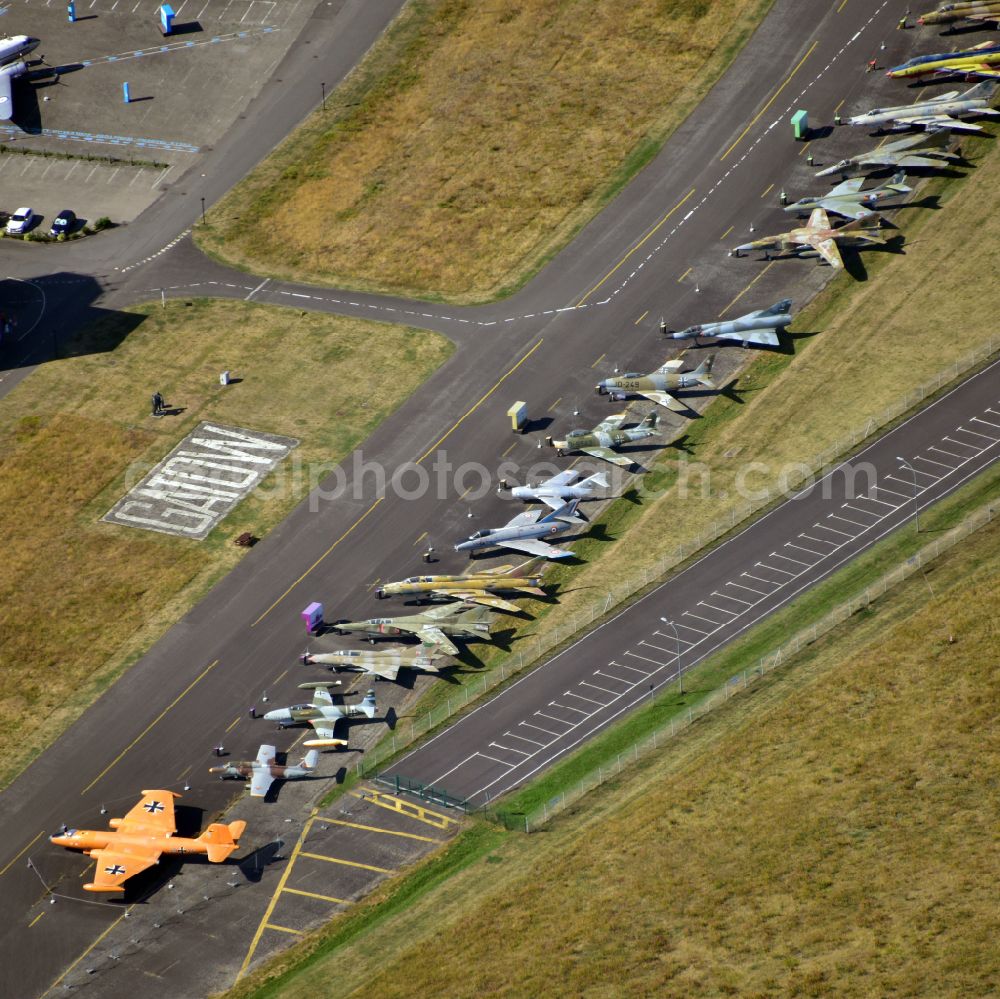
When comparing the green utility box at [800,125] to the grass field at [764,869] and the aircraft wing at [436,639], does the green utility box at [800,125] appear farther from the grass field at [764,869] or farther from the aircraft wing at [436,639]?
the aircraft wing at [436,639]

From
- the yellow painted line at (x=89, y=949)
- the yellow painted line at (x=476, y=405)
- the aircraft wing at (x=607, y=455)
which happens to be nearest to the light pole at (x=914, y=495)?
the aircraft wing at (x=607, y=455)

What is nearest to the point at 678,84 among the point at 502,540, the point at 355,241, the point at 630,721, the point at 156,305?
the point at 355,241

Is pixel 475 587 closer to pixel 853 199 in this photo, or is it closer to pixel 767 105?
pixel 853 199

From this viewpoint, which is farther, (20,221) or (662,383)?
(20,221)

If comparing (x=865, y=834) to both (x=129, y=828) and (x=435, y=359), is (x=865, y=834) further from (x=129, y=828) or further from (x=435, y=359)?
(x=435, y=359)

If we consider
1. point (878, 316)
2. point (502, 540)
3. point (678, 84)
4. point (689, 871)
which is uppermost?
point (678, 84)

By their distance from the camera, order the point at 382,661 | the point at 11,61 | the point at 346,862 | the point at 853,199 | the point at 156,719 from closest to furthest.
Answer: the point at 346,862 < the point at 156,719 < the point at 382,661 < the point at 853,199 < the point at 11,61

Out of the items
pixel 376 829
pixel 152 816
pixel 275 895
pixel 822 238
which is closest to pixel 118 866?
pixel 152 816
